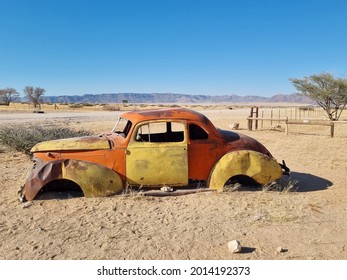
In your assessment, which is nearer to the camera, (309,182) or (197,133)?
(197,133)

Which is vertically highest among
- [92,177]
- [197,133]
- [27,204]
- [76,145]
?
[197,133]

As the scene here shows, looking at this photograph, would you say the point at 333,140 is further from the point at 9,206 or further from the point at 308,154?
the point at 9,206

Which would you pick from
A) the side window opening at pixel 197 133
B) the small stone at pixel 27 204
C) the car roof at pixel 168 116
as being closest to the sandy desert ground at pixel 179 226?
the small stone at pixel 27 204

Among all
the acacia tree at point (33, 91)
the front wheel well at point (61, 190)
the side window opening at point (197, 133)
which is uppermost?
the acacia tree at point (33, 91)

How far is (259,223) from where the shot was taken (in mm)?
4680

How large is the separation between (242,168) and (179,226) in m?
1.84

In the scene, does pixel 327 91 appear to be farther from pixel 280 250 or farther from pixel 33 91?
pixel 33 91

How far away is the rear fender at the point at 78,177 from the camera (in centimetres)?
539

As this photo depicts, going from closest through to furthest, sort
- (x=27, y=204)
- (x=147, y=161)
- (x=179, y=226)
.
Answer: (x=179, y=226)
(x=27, y=204)
(x=147, y=161)

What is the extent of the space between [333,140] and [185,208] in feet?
37.6

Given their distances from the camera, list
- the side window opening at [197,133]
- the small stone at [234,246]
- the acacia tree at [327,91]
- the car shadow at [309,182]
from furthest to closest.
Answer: the acacia tree at [327,91] → the car shadow at [309,182] → the side window opening at [197,133] → the small stone at [234,246]

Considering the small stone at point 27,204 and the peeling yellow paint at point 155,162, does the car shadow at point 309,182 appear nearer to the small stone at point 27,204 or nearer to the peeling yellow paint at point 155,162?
the peeling yellow paint at point 155,162

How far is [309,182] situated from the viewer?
718cm

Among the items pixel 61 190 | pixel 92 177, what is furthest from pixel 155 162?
pixel 61 190
